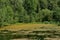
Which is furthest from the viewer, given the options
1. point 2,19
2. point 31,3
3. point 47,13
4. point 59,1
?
point 59,1

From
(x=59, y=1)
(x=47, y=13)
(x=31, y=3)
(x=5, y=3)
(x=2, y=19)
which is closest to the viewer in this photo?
(x=2, y=19)

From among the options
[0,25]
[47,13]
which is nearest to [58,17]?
[47,13]

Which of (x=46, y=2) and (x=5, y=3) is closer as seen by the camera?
(x=5, y=3)

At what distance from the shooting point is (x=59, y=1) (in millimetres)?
64625

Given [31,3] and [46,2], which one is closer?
[31,3]

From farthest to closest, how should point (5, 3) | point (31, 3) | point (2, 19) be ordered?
point (31, 3), point (5, 3), point (2, 19)

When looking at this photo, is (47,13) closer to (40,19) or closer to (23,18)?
(40,19)

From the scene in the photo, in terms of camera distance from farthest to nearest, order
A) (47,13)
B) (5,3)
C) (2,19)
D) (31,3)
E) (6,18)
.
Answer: (31,3), (47,13), (5,3), (6,18), (2,19)

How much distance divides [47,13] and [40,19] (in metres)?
2.58

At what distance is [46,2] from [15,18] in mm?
17006

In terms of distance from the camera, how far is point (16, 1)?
57781mm

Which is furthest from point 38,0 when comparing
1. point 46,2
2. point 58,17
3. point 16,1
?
point 58,17

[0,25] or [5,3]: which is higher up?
[5,3]

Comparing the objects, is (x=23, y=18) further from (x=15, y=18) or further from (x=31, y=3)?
(x=31, y=3)
